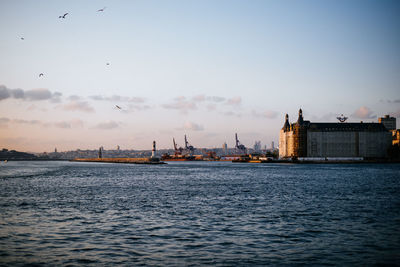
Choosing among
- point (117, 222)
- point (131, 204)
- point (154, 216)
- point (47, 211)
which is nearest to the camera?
point (117, 222)

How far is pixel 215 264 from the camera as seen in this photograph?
1739 centimetres

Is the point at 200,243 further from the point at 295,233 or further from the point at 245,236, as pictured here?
the point at 295,233

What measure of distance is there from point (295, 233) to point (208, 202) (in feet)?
54.1

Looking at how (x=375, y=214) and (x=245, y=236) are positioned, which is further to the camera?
(x=375, y=214)

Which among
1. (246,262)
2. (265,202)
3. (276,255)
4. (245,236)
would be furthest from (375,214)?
(246,262)

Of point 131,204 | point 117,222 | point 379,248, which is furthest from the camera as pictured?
point 131,204

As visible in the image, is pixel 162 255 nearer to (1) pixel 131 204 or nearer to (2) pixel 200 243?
(2) pixel 200 243

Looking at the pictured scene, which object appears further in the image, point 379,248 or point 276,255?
point 379,248

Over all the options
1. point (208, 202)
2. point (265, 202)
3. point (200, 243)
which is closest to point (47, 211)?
point (208, 202)

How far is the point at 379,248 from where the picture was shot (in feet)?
66.9

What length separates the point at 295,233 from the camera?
2409cm

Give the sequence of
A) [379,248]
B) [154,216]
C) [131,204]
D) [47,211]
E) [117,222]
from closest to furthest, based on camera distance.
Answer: [379,248], [117,222], [154,216], [47,211], [131,204]

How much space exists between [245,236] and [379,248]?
7094mm

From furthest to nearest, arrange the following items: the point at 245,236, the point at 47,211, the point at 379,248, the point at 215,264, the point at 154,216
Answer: the point at 47,211
the point at 154,216
the point at 245,236
the point at 379,248
the point at 215,264
